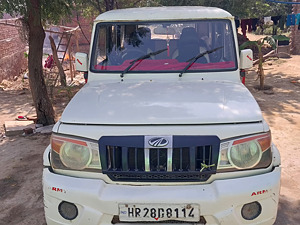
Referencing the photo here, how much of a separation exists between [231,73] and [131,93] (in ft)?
3.58

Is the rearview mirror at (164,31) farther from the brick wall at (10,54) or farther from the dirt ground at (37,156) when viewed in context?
the brick wall at (10,54)

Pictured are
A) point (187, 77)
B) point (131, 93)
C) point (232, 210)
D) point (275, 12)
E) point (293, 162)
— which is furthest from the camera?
point (275, 12)

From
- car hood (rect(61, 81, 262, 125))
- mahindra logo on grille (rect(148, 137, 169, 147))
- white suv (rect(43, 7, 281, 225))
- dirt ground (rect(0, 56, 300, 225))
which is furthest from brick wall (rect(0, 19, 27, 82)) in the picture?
mahindra logo on grille (rect(148, 137, 169, 147))

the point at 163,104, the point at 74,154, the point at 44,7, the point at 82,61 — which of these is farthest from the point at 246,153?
the point at 44,7

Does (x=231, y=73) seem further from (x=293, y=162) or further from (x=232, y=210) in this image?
(x=293, y=162)

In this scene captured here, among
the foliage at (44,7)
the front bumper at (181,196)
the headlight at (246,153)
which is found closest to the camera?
the front bumper at (181,196)

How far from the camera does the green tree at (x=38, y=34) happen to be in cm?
562

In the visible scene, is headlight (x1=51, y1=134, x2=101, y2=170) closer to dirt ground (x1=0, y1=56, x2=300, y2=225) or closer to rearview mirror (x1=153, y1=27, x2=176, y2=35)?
dirt ground (x1=0, y1=56, x2=300, y2=225)

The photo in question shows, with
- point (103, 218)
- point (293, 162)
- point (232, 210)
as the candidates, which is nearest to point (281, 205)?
point (293, 162)

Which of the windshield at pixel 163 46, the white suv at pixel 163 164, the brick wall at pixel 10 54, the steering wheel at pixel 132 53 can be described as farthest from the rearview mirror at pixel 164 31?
the brick wall at pixel 10 54

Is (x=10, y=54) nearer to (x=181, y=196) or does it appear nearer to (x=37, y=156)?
(x=37, y=156)

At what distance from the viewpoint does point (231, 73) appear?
3311 mm

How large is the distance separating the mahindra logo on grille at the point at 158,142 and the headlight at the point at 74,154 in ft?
1.27

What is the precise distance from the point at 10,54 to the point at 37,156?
8775 mm
